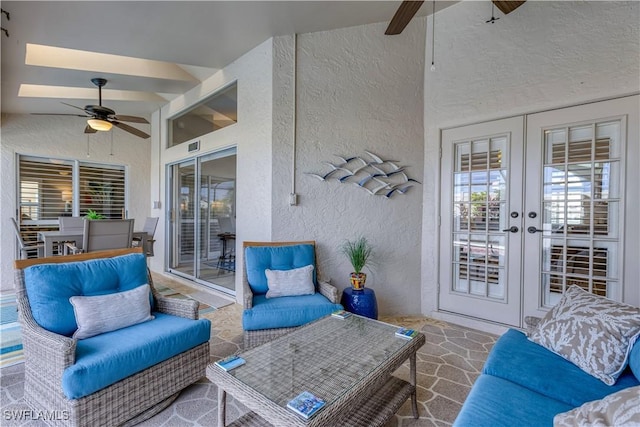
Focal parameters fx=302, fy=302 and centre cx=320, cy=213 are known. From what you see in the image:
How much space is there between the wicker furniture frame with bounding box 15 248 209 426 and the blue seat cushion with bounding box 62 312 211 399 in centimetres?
5

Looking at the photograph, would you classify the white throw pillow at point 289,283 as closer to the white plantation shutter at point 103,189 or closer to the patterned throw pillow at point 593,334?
the patterned throw pillow at point 593,334

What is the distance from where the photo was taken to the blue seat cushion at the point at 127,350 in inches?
57.9

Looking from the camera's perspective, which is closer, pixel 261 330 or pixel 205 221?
pixel 261 330

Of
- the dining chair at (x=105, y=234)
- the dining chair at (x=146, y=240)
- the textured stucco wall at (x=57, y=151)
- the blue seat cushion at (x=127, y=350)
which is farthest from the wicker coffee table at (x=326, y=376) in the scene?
the textured stucco wall at (x=57, y=151)

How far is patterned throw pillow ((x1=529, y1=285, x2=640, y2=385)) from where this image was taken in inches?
57.2

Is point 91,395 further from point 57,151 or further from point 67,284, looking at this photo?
point 57,151

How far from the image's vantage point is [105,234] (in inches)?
138

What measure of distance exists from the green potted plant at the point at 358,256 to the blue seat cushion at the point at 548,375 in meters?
1.46

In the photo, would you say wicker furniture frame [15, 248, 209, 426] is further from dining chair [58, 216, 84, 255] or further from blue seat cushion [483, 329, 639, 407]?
dining chair [58, 216, 84, 255]

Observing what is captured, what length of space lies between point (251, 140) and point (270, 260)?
1.56m

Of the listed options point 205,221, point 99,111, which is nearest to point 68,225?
point 99,111

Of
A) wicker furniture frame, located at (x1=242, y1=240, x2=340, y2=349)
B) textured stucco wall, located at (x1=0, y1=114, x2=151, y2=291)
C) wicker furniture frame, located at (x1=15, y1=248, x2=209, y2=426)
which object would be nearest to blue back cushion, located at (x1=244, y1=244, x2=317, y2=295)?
wicker furniture frame, located at (x1=242, y1=240, x2=340, y2=349)

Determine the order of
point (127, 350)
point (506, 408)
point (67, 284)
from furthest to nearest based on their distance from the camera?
point (67, 284)
point (127, 350)
point (506, 408)

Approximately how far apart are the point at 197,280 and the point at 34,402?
2915 millimetres
